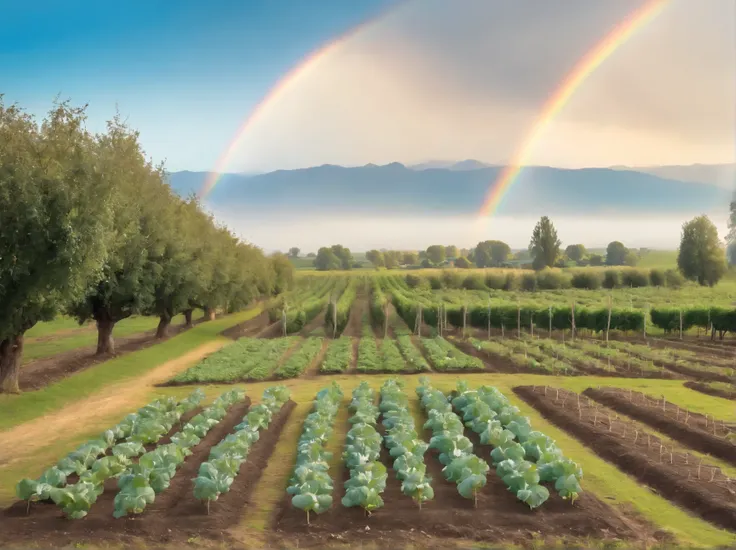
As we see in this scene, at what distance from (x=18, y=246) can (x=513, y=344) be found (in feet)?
83.8

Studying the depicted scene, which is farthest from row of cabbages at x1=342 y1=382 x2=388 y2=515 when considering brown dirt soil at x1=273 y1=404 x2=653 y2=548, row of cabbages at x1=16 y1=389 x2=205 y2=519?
row of cabbages at x1=16 y1=389 x2=205 y2=519

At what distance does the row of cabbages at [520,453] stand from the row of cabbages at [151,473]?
586 centimetres

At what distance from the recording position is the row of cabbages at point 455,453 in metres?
10.4

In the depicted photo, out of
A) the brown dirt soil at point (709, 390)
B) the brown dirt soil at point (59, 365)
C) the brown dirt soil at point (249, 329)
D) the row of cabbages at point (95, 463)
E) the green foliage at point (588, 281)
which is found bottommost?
the brown dirt soil at point (249, 329)

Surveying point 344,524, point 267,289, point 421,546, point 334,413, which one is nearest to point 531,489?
point 421,546

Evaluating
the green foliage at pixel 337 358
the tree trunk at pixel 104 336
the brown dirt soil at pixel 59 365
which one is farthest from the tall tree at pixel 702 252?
the tree trunk at pixel 104 336

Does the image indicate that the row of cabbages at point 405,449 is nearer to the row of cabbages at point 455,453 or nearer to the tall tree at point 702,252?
the row of cabbages at point 455,453

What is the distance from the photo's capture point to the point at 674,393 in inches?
870

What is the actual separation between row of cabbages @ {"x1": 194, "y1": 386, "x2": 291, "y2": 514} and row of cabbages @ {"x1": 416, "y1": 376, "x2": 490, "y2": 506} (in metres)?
3.77

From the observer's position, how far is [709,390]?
73.3ft

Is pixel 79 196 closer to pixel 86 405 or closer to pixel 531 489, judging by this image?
pixel 86 405

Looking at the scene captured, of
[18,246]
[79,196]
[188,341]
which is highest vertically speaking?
[79,196]

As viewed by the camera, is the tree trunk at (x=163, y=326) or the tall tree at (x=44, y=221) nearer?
the tall tree at (x=44, y=221)

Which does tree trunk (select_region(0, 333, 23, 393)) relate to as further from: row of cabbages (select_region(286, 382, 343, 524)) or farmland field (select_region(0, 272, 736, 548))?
row of cabbages (select_region(286, 382, 343, 524))
